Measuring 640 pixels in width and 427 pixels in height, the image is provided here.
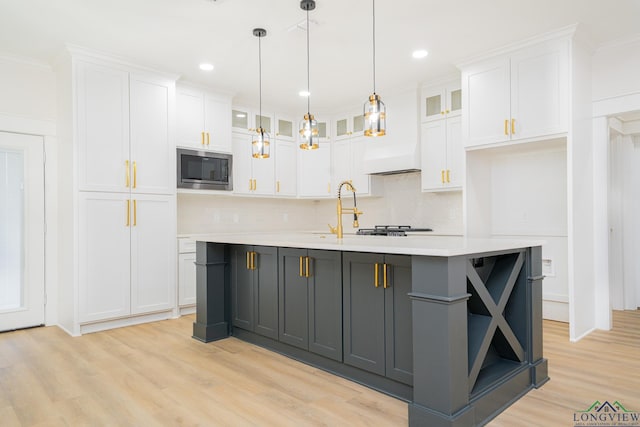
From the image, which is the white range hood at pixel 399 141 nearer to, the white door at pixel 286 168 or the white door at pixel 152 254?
the white door at pixel 286 168

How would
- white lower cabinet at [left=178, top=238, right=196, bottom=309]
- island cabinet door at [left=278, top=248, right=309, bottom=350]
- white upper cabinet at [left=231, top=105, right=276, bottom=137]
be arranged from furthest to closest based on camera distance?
white upper cabinet at [left=231, top=105, right=276, bottom=137]
white lower cabinet at [left=178, top=238, right=196, bottom=309]
island cabinet door at [left=278, top=248, right=309, bottom=350]

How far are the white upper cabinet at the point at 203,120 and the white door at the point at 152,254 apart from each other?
2.66 ft

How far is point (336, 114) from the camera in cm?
606

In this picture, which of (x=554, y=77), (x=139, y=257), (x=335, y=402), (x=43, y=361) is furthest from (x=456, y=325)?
(x=139, y=257)

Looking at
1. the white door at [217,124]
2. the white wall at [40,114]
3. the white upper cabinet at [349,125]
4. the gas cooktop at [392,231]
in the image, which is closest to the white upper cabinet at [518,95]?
the gas cooktop at [392,231]

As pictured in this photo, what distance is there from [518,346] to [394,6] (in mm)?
2554

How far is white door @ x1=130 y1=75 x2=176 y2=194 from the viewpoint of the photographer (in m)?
4.15

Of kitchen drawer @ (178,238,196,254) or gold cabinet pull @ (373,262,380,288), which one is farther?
kitchen drawer @ (178,238,196,254)

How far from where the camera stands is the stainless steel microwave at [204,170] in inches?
180

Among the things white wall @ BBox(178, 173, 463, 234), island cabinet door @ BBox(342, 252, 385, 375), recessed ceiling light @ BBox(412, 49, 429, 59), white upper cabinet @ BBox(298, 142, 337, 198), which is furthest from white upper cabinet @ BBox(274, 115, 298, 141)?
island cabinet door @ BBox(342, 252, 385, 375)

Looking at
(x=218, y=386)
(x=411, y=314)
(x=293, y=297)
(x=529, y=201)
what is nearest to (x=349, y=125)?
(x=529, y=201)

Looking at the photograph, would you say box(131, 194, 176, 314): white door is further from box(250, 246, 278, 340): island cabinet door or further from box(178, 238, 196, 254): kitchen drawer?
box(250, 246, 278, 340): island cabinet door

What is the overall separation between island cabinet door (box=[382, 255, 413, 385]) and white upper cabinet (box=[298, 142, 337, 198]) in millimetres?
3836

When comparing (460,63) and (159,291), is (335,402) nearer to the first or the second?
(159,291)
